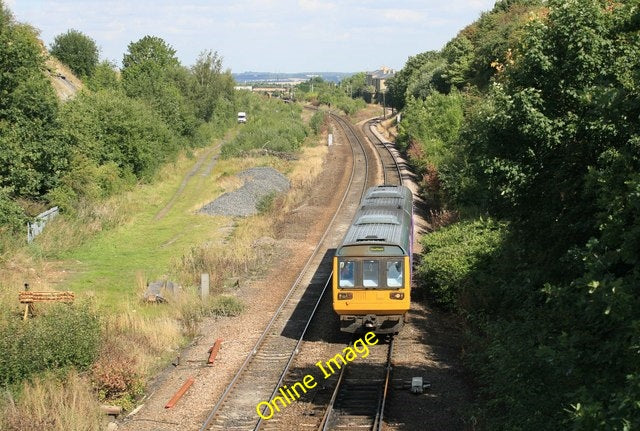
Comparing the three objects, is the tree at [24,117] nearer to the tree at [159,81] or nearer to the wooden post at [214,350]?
the wooden post at [214,350]

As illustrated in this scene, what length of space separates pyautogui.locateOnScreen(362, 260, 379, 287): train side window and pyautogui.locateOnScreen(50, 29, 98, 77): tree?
192 feet

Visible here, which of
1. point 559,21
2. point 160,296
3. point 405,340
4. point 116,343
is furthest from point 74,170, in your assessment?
point 559,21

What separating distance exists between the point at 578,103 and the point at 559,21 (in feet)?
4.08

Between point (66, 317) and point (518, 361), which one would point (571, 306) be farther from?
point (66, 317)

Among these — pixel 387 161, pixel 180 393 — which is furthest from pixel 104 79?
pixel 180 393

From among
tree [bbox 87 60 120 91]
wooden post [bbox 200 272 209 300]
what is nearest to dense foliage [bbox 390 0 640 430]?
wooden post [bbox 200 272 209 300]

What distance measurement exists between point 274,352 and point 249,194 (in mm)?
19943

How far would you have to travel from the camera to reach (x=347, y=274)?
1541 cm

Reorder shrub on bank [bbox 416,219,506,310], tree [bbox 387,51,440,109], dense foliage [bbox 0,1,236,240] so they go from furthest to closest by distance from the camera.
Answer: tree [bbox 387,51,440,109], dense foliage [bbox 0,1,236,240], shrub on bank [bbox 416,219,506,310]

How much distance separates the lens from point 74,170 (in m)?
31.8

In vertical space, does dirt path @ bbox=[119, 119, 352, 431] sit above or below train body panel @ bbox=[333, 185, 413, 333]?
below

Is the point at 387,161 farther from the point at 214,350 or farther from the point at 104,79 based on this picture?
the point at 214,350

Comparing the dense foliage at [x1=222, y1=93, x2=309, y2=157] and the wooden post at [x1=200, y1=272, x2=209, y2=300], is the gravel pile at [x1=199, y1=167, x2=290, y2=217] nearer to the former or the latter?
the dense foliage at [x1=222, y1=93, x2=309, y2=157]

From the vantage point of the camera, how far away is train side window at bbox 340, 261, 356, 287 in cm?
1537
